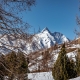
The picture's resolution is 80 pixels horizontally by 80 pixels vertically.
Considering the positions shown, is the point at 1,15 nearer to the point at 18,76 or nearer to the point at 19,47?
the point at 19,47

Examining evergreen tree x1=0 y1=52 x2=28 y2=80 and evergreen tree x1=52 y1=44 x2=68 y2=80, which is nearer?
evergreen tree x1=0 y1=52 x2=28 y2=80

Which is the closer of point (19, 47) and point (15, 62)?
point (19, 47)

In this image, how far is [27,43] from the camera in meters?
3.82

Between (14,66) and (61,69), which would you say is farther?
(61,69)

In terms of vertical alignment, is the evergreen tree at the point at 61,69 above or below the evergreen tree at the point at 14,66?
above

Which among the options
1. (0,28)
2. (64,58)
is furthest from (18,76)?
(64,58)

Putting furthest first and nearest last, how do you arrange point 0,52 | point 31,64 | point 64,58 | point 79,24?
point 64,58
point 79,24
point 0,52
point 31,64

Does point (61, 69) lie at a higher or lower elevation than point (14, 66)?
higher

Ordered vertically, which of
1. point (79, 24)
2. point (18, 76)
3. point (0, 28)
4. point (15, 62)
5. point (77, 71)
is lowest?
point (18, 76)

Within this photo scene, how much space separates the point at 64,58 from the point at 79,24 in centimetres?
330

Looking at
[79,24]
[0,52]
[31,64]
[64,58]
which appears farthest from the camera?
[64,58]

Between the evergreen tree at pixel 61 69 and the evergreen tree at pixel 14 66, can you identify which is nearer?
the evergreen tree at pixel 14 66

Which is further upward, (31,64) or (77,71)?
(77,71)

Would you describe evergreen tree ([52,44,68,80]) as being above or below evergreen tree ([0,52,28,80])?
above
